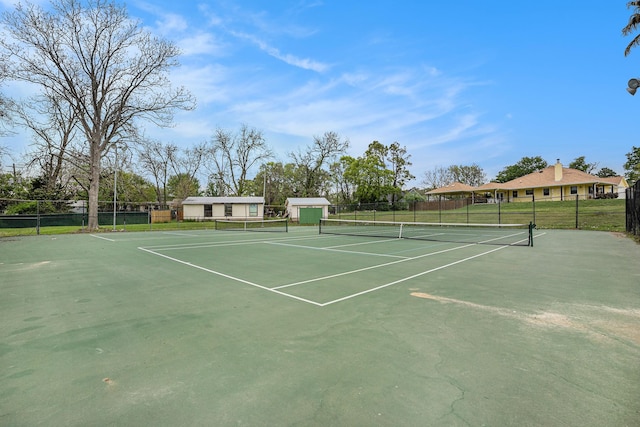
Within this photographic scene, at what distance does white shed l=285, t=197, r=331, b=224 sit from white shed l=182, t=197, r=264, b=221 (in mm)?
4386

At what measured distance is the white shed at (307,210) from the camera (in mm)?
37438

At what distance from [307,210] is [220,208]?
11.4 m

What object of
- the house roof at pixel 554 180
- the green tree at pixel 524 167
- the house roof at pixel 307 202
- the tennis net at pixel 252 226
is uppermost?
the green tree at pixel 524 167

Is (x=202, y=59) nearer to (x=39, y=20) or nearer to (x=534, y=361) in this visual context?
(x=39, y=20)

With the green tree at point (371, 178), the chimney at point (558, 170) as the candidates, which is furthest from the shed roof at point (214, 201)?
the chimney at point (558, 170)

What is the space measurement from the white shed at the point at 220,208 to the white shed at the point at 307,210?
439 cm

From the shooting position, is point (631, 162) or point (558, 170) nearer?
point (558, 170)

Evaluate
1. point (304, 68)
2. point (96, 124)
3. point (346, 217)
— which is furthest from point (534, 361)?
point (346, 217)

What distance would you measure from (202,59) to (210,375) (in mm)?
18585

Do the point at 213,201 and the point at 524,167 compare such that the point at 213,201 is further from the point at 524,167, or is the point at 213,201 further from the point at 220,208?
the point at 524,167

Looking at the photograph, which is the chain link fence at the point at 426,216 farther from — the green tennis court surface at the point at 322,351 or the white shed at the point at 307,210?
the green tennis court surface at the point at 322,351

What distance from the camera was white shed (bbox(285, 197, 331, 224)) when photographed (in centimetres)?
3744

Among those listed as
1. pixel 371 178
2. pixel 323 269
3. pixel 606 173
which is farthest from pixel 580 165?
pixel 323 269

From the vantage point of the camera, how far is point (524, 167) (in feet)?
211
